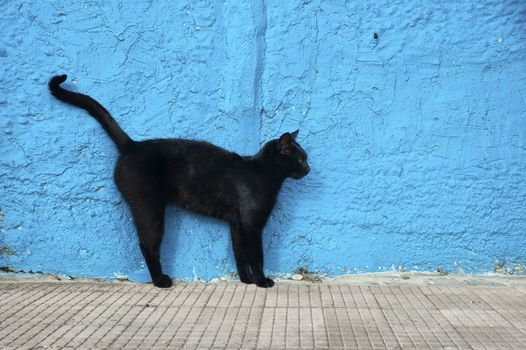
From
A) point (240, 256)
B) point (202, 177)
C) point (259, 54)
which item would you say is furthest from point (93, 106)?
point (240, 256)

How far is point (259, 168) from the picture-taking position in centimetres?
471

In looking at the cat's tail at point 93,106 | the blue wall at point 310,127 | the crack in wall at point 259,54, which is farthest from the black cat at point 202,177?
the crack in wall at point 259,54

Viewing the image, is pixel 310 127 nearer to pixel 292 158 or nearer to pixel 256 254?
pixel 292 158

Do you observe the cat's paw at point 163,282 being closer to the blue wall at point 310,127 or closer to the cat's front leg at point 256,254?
the blue wall at point 310,127

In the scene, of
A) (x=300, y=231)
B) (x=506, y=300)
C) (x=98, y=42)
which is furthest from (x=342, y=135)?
(x=98, y=42)

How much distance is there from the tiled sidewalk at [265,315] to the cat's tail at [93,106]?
114 cm

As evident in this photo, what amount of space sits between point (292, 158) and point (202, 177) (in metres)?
0.70

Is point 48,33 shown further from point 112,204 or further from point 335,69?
point 335,69

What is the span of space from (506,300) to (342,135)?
1.72 m

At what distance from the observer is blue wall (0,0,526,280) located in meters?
4.85

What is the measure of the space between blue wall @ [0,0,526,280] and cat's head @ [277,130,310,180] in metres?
0.25

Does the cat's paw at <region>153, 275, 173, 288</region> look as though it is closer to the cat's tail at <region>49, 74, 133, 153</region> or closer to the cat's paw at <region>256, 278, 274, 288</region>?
the cat's paw at <region>256, 278, 274, 288</region>

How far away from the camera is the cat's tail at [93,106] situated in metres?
4.71

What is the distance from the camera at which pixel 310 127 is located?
16.3ft
